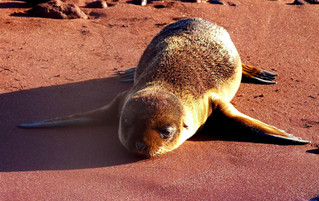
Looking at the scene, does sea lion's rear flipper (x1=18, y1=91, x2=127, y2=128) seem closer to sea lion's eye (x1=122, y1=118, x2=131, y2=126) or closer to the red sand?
the red sand

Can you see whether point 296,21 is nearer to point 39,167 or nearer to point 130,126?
point 130,126

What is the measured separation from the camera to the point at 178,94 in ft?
16.0

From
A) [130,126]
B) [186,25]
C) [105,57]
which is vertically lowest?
[105,57]

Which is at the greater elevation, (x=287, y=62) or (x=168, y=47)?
(x=168, y=47)

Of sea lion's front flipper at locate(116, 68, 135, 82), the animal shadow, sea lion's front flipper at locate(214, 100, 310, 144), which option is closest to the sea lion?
sea lion's front flipper at locate(214, 100, 310, 144)

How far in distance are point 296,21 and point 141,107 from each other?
21.6ft

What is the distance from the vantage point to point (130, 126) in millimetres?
4281

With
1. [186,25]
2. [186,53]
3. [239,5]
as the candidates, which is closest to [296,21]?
[239,5]

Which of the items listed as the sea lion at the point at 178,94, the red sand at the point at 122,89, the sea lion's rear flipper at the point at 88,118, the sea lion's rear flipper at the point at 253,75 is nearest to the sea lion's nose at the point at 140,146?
the sea lion at the point at 178,94

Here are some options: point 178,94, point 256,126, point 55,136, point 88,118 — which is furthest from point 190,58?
point 55,136

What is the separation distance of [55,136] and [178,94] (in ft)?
Answer: 4.69

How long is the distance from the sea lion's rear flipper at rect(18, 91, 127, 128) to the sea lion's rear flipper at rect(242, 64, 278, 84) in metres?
2.45

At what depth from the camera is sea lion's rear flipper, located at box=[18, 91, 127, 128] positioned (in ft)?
16.3

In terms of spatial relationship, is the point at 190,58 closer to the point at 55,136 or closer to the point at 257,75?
the point at 257,75
